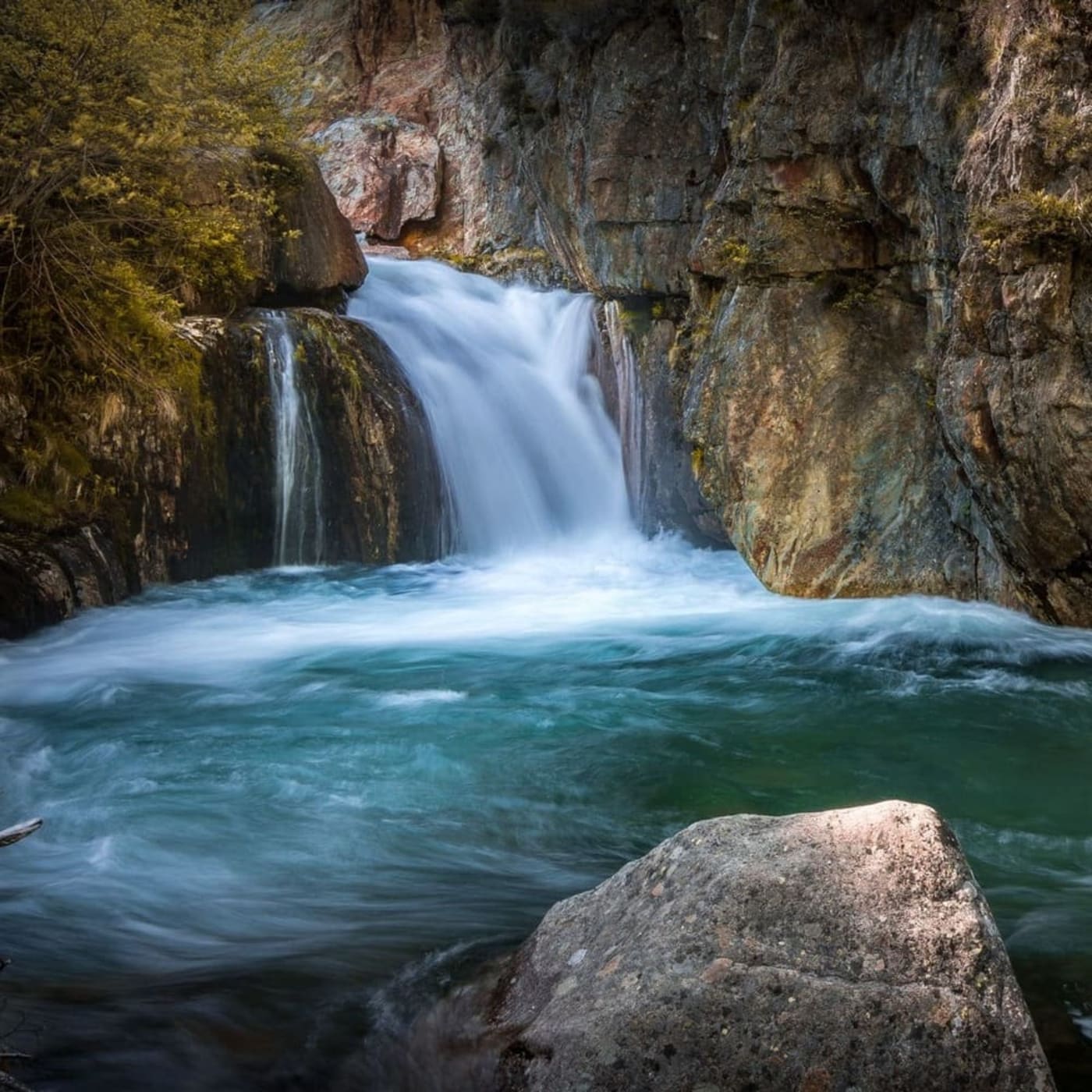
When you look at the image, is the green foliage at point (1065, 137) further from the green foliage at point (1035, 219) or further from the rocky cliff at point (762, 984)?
the rocky cliff at point (762, 984)

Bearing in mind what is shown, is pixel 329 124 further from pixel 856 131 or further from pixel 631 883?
pixel 631 883

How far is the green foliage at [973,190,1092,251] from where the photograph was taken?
7.08 meters

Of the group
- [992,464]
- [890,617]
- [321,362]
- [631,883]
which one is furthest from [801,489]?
[631,883]

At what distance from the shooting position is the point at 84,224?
10.7 meters

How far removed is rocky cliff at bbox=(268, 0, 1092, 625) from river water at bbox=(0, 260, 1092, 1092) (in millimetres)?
926

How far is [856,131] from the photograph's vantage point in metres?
9.95

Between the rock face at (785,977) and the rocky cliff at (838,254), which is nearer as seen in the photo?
the rock face at (785,977)

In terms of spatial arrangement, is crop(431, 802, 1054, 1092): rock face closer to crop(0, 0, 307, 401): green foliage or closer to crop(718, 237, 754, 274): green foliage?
crop(718, 237, 754, 274): green foliage

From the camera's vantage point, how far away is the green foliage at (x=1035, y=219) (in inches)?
279

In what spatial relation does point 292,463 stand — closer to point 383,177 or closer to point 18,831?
point 18,831

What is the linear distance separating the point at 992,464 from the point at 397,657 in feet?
16.2

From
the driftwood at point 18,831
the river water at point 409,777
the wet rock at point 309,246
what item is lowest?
the river water at point 409,777

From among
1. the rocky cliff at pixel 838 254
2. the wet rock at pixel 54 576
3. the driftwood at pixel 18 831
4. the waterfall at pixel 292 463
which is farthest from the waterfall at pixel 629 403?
the driftwood at pixel 18 831

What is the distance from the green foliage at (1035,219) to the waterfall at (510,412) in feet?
26.2
